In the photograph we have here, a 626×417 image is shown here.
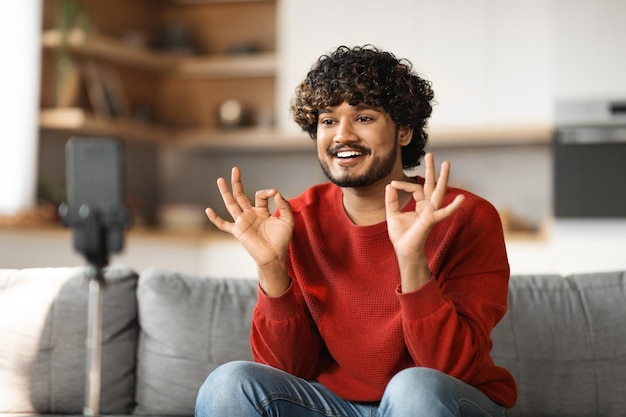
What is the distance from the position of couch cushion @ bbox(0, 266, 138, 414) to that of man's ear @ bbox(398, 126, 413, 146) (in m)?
0.93

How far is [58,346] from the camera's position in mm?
2332

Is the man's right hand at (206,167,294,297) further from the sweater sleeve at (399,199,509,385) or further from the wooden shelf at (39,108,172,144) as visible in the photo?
the wooden shelf at (39,108,172,144)

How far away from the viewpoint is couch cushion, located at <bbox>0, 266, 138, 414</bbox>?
2.31 meters

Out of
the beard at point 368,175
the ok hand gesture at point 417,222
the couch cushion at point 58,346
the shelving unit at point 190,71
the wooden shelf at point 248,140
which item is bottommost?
the couch cushion at point 58,346

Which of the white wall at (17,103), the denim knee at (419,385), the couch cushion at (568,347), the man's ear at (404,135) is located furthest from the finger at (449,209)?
the white wall at (17,103)

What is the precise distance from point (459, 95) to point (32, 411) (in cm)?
282

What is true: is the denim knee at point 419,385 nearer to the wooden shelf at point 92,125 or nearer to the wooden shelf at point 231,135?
the wooden shelf at point 231,135

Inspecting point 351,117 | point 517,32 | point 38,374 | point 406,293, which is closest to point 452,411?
point 406,293

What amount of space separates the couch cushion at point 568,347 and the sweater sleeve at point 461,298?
50 cm

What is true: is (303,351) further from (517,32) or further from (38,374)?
(517,32)

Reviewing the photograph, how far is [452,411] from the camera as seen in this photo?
1519mm

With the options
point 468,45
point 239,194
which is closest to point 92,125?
point 468,45

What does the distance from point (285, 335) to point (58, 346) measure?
827 mm

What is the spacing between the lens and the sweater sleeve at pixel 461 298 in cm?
159
